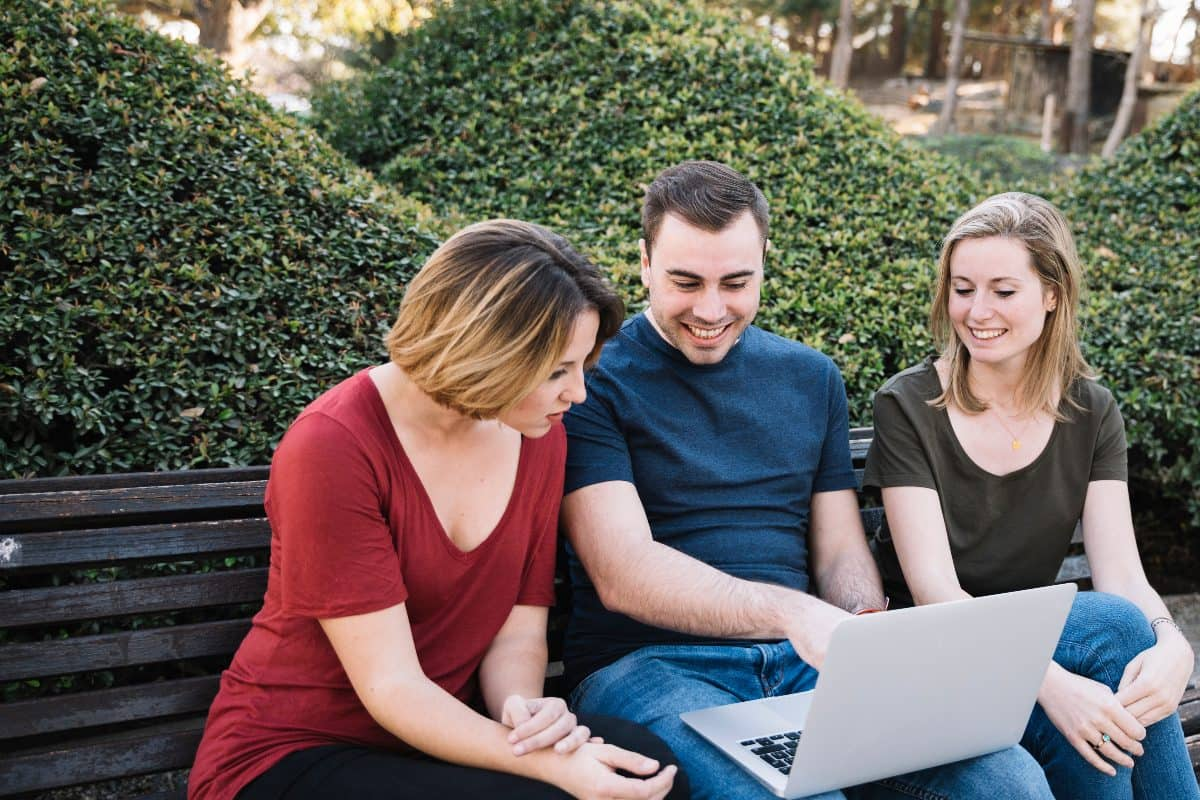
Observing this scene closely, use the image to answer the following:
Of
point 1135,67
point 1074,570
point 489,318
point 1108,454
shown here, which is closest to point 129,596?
point 489,318

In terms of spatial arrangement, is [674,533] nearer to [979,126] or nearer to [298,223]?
[298,223]

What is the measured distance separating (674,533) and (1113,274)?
3108 mm

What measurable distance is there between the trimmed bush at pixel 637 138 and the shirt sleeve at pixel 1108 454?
3.85ft

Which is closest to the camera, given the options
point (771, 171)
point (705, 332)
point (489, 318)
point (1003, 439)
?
point (489, 318)

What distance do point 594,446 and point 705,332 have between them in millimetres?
424

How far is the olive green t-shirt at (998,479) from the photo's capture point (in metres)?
3.01

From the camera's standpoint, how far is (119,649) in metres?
2.34

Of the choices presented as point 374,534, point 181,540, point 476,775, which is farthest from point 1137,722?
point 181,540

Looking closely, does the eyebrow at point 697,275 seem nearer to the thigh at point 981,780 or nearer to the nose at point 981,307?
the nose at point 981,307

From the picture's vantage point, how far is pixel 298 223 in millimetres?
3551

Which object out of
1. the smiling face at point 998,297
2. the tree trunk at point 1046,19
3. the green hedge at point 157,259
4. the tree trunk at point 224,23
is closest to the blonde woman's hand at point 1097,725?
the smiling face at point 998,297

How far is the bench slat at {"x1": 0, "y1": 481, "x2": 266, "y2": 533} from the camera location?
7.59 ft

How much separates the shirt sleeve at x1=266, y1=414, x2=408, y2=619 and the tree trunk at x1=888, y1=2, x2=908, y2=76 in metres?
28.8

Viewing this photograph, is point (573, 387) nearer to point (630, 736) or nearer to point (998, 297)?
point (630, 736)
